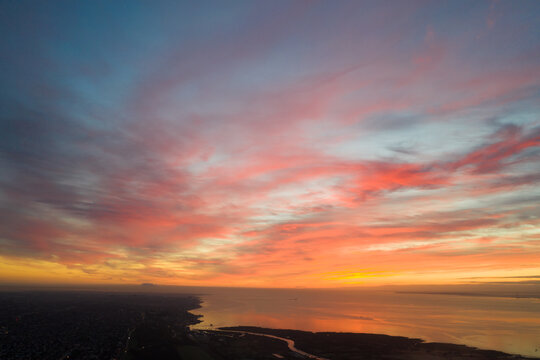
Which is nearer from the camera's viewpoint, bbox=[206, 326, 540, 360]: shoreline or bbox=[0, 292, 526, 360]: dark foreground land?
bbox=[0, 292, 526, 360]: dark foreground land

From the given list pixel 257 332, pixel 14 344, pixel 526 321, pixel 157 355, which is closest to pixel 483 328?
pixel 526 321

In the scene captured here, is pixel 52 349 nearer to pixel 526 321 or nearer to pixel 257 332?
pixel 257 332

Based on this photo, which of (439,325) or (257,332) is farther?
(439,325)

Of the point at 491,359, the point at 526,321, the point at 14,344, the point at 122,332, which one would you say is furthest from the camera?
the point at 526,321

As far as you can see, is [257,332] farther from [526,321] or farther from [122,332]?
[526,321]

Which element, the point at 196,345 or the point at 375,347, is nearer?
the point at 375,347

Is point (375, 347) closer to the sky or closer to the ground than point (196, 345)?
closer to the sky

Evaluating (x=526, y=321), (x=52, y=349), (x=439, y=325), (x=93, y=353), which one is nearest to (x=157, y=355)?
(x=93, y=353)

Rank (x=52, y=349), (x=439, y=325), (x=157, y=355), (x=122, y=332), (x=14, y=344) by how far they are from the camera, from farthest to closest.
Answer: (x=439, y=325) < (x=122, y=332) < (x=14, y=344) < (x=52, y=349) < (x=157, y=355)

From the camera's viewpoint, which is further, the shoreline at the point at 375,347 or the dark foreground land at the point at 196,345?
the shoreline at the point at 375,347
